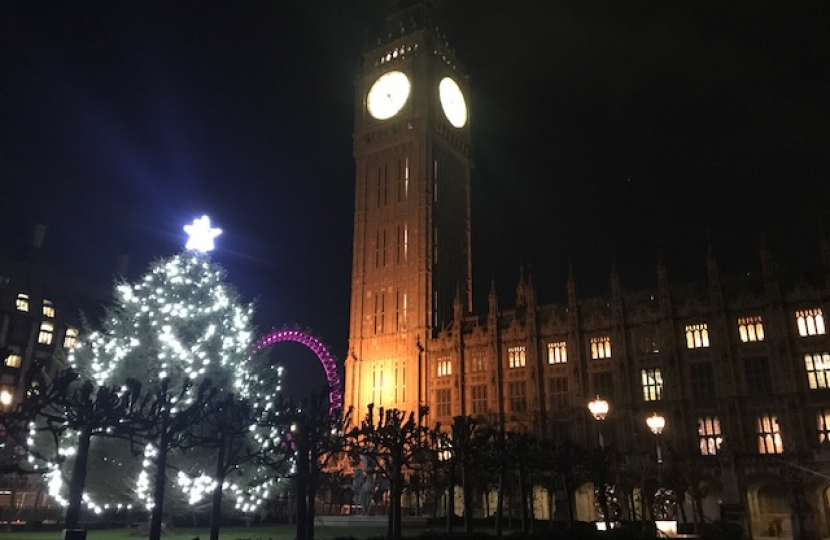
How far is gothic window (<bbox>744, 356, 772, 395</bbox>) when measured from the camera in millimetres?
59594

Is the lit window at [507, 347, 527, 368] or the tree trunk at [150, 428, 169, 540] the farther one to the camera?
the lit window at [507, 347, 527, 368]

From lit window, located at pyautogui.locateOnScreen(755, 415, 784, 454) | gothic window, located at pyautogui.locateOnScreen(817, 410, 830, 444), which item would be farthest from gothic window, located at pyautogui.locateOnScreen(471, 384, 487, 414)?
gothic window, located at pyautogui.locateOnScreen(817, 410, 830, 444)

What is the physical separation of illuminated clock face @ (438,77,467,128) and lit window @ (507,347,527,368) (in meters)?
38.8

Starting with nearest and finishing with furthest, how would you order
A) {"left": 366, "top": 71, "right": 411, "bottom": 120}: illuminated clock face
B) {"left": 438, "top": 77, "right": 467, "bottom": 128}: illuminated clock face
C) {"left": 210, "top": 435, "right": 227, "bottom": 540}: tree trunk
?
{"left": 210, "top": 435, "right": 227, "bottom": 540}: tree trunk
{"left": 366, "top": 71, "right": 411, "bottom": 120}: illuminated clock face
{"left": 438, "top": 77, "right": 467, "bottom": 128}: illuminated clock face

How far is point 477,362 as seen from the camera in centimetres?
7694

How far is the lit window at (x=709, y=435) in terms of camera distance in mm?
59688

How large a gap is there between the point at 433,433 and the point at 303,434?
17396 millimetres

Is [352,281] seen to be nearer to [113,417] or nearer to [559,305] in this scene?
[559,305]

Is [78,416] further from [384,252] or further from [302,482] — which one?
[384,252]

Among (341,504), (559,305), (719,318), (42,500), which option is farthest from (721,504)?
(42,500)

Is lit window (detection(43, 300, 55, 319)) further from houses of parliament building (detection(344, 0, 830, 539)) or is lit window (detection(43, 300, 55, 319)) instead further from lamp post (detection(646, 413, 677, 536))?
lamp post (detection(646, 413, 677, 536))

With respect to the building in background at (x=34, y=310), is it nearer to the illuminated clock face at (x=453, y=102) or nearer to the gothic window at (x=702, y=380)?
the illuminated clock face at (x=453, y=102)

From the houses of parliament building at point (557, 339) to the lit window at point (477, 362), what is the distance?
25 cm

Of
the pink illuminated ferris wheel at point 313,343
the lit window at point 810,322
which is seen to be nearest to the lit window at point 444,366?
the pink illuminated ferris wheel at point 313,343
